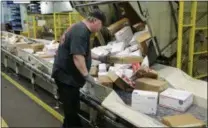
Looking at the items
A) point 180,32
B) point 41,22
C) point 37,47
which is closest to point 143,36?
point 180,32

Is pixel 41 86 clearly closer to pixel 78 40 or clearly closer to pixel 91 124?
pixel 91 124

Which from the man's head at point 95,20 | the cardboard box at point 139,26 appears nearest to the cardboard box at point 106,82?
the man's head at point 95,20

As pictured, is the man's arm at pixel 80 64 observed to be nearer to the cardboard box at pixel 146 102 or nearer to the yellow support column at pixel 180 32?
the cardboard box at pixel 146 102

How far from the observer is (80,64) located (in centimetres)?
275

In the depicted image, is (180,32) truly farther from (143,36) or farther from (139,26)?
(139,26)

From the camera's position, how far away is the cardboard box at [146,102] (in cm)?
238

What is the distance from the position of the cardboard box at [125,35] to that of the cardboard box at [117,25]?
10 cm

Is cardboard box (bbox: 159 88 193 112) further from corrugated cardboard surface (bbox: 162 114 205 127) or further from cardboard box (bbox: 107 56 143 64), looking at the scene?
cardboard box (bbox: 107 56 143 64)

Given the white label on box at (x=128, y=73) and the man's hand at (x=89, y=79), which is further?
the white label on box at (x=128, y=73)

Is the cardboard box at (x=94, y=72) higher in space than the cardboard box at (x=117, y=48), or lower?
lower

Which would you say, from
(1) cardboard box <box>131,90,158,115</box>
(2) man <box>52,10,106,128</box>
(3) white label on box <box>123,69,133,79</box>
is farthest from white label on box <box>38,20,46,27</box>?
(1) cardboard box <box>131,90,158,115</box>

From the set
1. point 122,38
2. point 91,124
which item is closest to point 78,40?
point 91,124

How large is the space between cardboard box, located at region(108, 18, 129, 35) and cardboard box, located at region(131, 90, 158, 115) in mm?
1681

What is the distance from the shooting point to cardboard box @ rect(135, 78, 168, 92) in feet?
8.44
